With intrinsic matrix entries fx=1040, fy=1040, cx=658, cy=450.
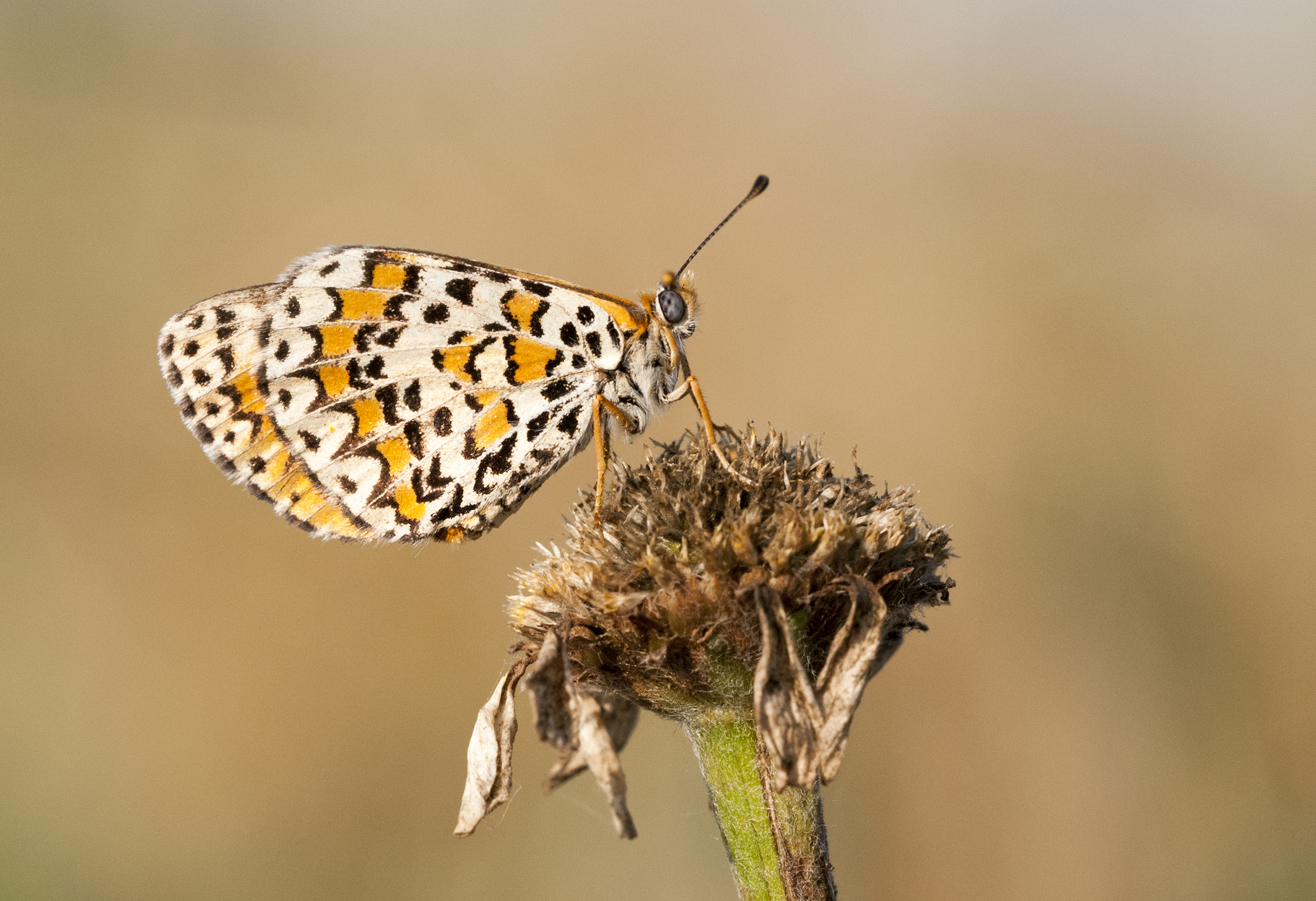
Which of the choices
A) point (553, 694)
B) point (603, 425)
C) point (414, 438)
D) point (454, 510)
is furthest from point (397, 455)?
point (553, 694)

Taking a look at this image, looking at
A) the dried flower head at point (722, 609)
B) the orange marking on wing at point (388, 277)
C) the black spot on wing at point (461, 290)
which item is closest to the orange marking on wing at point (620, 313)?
the black spot on wing at point (461, 290)

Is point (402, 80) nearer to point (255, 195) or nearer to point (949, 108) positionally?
point (255, 195)

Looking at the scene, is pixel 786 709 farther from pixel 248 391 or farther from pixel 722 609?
pixel 248 391

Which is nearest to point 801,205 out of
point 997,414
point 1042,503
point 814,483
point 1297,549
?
point 997,414

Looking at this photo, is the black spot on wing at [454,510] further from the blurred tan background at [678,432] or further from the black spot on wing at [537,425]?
the blurred tan background at [678,432]

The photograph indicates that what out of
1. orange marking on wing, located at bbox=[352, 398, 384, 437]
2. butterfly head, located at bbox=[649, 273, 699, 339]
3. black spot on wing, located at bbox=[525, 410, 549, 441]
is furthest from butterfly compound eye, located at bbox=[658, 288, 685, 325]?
orange marking on wing, located at bbox=[352, 398, 384, 437]

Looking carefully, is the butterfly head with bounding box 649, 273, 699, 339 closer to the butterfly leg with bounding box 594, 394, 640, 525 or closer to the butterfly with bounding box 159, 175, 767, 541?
the butterfly with bounding box 159, 175, 767, 541
